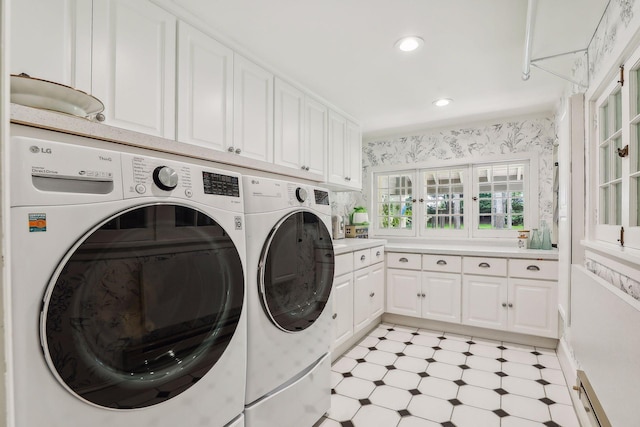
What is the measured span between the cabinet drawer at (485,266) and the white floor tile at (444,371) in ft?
3.15

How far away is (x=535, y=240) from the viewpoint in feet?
10.1

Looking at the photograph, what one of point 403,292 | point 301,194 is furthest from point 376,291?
point 301,194

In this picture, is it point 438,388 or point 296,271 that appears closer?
point 296,271

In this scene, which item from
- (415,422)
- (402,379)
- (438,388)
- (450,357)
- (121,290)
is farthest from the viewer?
(450,357)

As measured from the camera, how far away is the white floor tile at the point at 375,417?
175 centimetres

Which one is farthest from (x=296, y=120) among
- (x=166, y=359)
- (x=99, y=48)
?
(x=166, y=359)

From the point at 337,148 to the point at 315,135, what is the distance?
383 mm

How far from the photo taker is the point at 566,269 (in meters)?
2.06

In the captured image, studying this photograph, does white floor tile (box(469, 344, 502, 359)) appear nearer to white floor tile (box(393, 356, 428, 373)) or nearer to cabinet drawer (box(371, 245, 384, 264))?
white floor tile (box(393, 356, 428, 373))

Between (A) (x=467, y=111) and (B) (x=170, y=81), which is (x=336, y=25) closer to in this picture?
(B) (x=170, y=81)

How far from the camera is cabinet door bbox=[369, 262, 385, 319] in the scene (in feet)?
10.0

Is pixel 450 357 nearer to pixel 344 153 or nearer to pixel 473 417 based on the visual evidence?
pixel 473 417

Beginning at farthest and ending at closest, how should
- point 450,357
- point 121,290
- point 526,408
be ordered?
1. point 450,357
2. point 526,408
3. point 121,290

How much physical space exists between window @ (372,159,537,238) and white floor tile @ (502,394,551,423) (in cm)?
193
